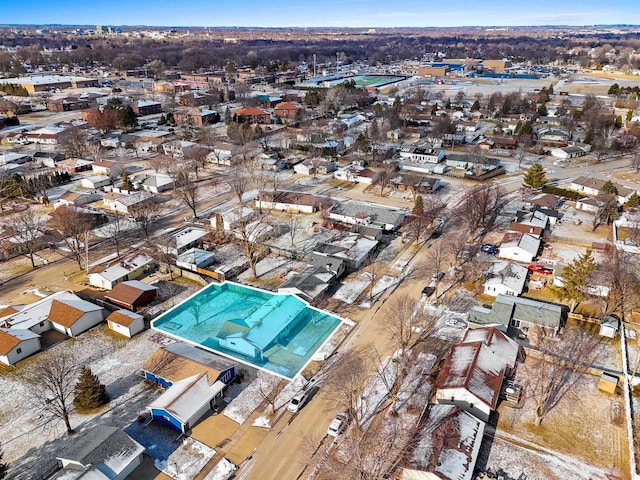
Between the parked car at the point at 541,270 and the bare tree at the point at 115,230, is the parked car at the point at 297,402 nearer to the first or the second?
the parked car at the point at 541,270

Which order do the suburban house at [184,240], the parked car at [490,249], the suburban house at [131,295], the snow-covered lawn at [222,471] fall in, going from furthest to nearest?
the parked car at [490,249] → the suburban house at [184,240] → the suburban house at [131,295] → the snow-covered lawn at [222,471]

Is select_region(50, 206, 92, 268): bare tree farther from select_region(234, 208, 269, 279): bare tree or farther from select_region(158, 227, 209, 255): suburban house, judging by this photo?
select_region(234, 208, 269, 279): bare tree

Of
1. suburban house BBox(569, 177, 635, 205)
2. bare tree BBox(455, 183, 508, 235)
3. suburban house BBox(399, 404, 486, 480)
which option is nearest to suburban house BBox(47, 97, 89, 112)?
bare tree BBox(455, 183, 508, 235)

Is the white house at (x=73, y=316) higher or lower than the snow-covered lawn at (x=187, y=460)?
higher

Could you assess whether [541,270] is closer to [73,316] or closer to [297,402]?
[297,402]

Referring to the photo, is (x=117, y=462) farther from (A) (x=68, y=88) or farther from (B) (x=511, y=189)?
(A) (x=68, y=88)

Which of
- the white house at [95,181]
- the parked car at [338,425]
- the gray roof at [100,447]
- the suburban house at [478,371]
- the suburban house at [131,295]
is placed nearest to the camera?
the gray roof at [100,447]

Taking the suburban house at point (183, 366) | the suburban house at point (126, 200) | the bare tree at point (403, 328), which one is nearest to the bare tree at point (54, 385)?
the suburban house at point (183, 366)
